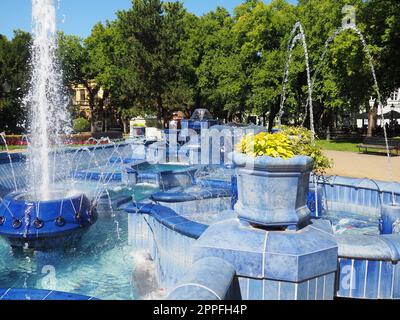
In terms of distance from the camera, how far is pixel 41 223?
21.9ft

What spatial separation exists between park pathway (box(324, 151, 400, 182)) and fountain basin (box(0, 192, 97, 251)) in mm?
→ 9774

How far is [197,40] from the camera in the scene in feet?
133

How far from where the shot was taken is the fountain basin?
6.63m

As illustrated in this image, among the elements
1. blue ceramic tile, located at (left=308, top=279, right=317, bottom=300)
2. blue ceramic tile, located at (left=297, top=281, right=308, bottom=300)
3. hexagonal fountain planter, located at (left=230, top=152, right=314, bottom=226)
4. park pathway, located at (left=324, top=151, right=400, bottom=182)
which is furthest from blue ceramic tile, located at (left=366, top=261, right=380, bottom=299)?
park pathway, located at (left=324, top=151, right=400, bottom=182)

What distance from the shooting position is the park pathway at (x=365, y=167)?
45.3ft

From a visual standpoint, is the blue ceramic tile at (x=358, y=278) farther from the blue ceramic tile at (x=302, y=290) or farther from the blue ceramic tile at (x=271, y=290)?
the blue ceramic tile at (x=271, y=290)

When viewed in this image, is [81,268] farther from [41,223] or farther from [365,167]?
[365,167]

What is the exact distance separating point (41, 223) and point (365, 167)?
13.1m

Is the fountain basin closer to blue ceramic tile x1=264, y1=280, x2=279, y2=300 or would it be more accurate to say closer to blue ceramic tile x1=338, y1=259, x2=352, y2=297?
blue ceramic tile x1=338, y1=259, x2=352, y2=297

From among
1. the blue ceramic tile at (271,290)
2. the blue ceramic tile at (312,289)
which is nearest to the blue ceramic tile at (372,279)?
the blue ceramic tile at (312,289)

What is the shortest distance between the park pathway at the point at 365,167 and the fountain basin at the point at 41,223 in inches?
385
